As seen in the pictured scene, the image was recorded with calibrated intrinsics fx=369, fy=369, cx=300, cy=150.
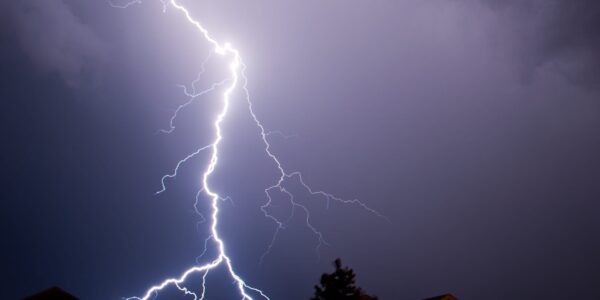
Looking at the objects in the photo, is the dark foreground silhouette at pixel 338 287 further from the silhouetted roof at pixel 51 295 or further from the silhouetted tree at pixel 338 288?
the silhouetted roof at pixel 51 295

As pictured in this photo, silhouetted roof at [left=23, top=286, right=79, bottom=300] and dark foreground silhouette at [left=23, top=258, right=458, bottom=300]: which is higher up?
silhouetted roof at [left=23, top=286, right=79, bottom=300]

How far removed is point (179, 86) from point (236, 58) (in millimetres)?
11888

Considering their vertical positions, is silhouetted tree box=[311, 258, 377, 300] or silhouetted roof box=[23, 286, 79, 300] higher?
silhouetted roof box=[23, 286, 79, 300]

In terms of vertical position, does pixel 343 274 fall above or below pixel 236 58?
below

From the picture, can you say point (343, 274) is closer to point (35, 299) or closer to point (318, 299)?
point (318, 299)

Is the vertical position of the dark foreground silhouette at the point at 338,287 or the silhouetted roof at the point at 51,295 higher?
the silhouetted roof at the point at 51,295

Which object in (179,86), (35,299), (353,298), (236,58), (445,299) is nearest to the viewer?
(353,298)

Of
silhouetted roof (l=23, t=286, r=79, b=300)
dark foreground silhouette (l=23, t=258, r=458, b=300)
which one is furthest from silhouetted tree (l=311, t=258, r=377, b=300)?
silhouetted roof (l=23, t=286, r=79, b=300)

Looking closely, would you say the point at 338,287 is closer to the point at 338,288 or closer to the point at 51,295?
the point at 338,288

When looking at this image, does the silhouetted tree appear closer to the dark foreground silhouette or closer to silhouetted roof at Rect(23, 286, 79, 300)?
the dark foreground silhouette

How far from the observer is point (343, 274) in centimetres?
860

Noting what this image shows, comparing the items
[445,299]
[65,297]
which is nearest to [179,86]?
[65,297]

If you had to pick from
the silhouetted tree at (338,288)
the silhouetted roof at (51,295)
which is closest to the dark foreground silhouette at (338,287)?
the silhouetted tree at (338,288)

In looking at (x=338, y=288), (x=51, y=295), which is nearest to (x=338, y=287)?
(x=338, y=288)
